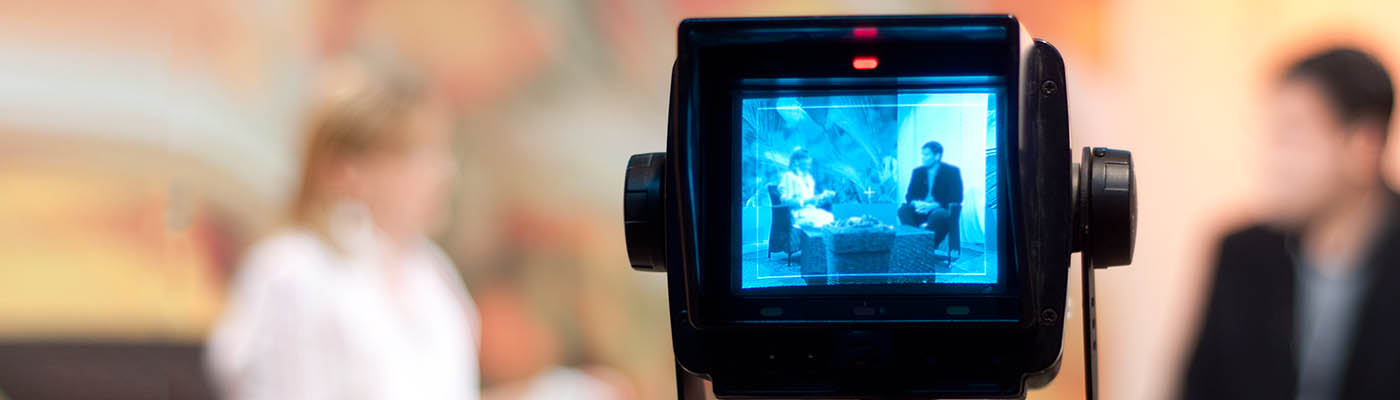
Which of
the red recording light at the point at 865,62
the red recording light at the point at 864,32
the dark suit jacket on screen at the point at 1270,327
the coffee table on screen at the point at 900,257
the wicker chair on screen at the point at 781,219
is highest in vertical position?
the red recording light at the point at 864,32

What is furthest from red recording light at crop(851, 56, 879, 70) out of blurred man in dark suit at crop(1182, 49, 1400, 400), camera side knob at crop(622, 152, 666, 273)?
blurred man in dark suit at crop(1182, 49, 1400, 400)

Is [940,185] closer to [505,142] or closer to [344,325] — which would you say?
[505,142]

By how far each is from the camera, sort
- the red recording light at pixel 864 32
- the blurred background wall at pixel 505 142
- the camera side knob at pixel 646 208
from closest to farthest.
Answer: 1. the red recording light at pixel 864 32
2. the camera side knob at pixel 646 208
3. the blurred background wall at pixel 505 142

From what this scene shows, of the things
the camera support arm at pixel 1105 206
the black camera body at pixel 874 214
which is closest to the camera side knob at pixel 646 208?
the black camera body at pixel 874 214

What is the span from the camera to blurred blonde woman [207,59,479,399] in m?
1.94

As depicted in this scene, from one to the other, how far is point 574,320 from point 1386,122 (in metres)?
1.28

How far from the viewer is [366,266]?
77.2 inches

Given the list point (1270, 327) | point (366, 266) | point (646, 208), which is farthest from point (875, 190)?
point (366, 266)

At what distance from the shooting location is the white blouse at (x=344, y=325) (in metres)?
1.92

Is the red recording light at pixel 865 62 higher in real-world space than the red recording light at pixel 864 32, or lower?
lower

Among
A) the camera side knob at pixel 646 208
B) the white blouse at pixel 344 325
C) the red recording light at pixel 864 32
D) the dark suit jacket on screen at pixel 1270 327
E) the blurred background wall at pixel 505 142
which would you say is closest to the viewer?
the red recording light at pixel 864 32

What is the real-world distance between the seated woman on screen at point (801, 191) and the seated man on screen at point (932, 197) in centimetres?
8

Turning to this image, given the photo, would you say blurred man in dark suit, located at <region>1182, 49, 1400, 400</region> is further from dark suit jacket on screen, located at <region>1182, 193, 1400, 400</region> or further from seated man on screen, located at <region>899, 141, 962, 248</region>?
seated man on screen, located at <region>899, 141, 962, 248</region>

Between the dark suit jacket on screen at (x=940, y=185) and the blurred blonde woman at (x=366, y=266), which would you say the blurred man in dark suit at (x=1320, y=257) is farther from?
the blurred blonde woman at (x=366, y=266)
